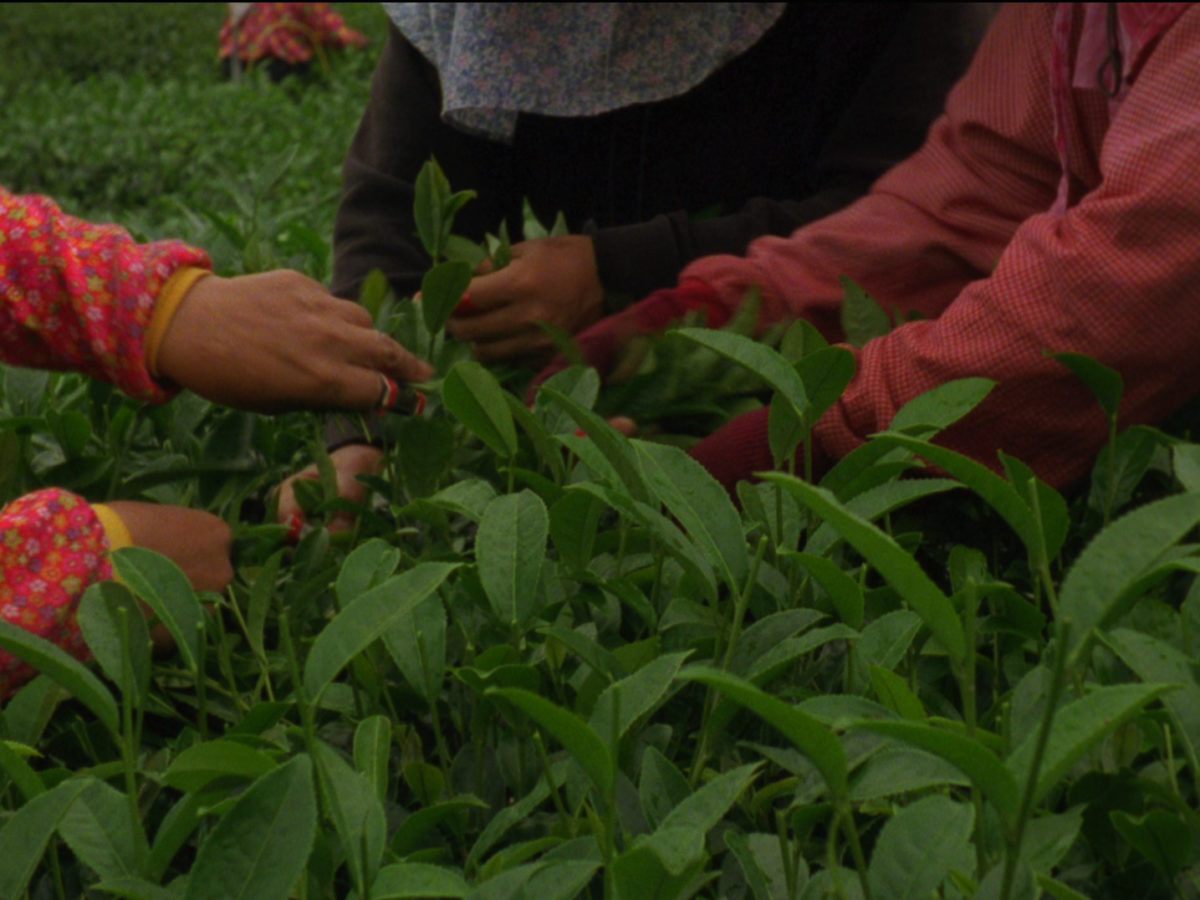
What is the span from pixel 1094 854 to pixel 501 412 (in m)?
0.36

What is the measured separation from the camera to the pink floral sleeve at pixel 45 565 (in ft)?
3.18

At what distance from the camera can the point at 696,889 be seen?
23.4 inches

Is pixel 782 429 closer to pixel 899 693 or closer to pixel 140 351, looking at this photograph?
pixel 899 693

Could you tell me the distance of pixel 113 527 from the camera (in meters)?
1.01

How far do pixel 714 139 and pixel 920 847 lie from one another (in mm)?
1564

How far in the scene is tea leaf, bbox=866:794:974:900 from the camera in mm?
541

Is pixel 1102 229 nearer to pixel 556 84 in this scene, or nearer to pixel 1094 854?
pixel 1094 854

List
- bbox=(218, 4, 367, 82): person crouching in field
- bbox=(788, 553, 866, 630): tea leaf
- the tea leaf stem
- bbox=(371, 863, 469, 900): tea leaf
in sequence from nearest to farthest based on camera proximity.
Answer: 1. the tea leaf stem
2. bbox=(371, 863, 469, 900): tea leaf
3. bbox=(788, 553, 866, 630): tea leaf
4. bbox=(218, 4, 367, 82): person crouching in field

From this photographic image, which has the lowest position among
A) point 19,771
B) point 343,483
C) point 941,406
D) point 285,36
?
point 285,36

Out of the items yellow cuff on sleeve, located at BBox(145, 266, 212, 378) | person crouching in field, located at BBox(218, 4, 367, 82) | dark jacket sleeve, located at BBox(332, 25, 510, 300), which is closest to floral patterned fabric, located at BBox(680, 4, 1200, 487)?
yellow cuff on sleeve, located at BBox(145, 266, 212, 378)

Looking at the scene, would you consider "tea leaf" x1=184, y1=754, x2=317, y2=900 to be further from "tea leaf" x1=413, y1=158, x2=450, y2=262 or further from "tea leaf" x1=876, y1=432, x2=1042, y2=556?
"tea leaf" x1=413, y1=158, x2=450, y2=262

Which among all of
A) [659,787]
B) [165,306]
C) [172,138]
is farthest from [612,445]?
[172,138]

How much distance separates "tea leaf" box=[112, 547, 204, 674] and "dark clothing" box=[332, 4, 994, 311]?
1.14 metres

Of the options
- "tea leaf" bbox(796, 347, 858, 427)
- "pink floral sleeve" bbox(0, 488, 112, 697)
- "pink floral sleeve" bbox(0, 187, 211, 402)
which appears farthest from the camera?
"pink floral sleeve" bbox(0, 187, 211, 402)
